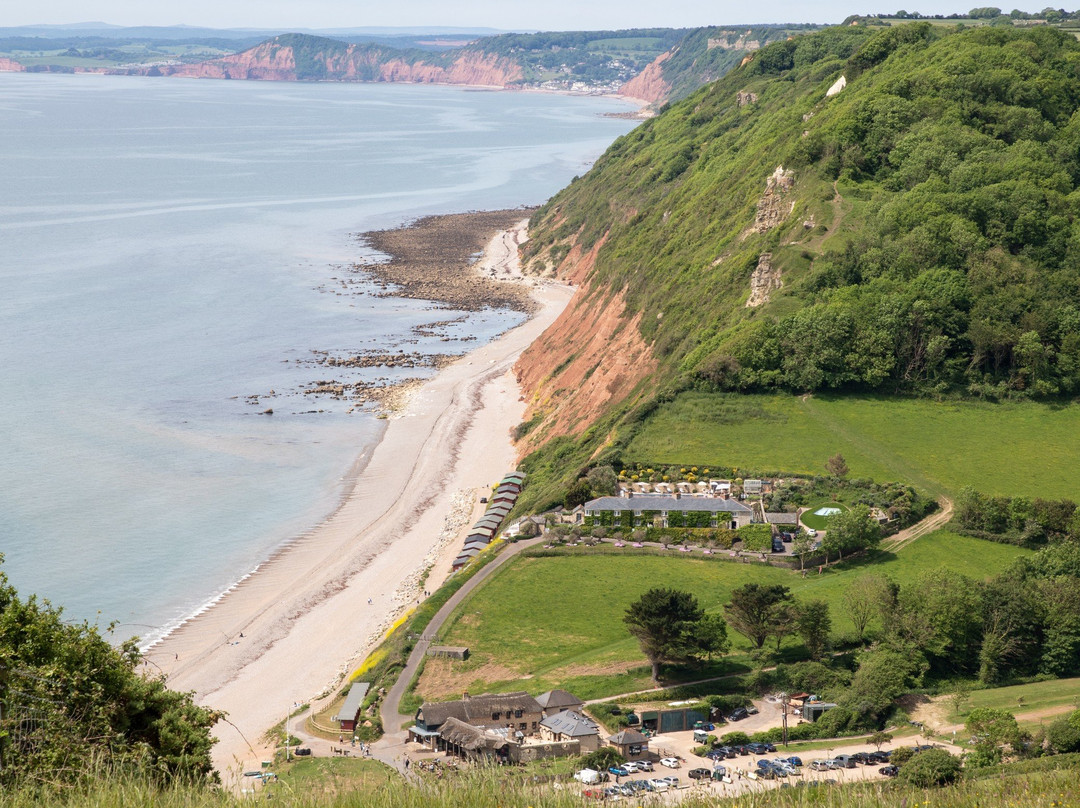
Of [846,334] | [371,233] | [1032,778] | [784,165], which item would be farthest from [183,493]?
[371,233]

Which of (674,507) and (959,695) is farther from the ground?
(674,507)

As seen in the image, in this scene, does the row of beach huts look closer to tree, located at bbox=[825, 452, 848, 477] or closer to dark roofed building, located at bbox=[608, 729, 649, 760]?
tree, located at bbox=[825, 452, 848, 477]

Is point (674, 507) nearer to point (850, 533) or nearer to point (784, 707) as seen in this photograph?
point (850, 533)

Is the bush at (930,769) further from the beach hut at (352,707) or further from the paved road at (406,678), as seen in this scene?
the beach hut at (352,707)

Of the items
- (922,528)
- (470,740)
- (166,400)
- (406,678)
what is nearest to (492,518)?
(406,678)

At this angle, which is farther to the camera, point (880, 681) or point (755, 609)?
point (755, 609)

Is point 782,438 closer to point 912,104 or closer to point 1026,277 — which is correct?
point 1026,277
